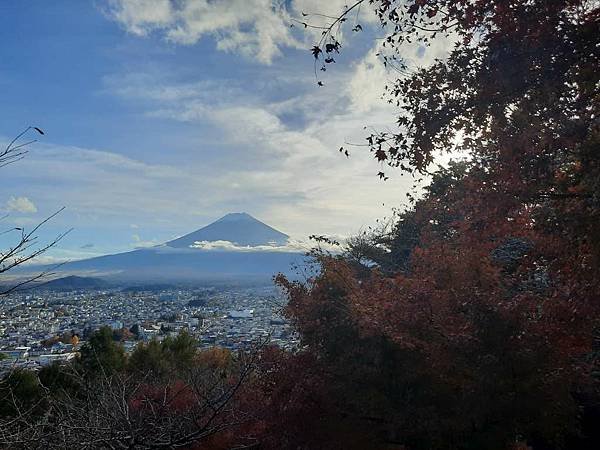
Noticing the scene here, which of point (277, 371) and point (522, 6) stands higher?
point (522, 6)

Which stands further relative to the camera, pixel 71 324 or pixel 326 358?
pixel 71 324

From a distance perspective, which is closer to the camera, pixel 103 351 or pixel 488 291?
pixel 488 291

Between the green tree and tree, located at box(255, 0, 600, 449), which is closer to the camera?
tree, located at box(255, 0, 600, 449)

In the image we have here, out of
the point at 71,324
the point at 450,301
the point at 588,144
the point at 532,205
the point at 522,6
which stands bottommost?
the point at 71,324

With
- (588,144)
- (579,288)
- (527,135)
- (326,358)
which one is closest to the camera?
(588,144)

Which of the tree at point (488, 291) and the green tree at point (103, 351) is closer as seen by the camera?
the tree at point (488, 291)

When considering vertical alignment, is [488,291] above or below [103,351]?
above

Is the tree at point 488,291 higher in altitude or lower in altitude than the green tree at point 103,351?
higher

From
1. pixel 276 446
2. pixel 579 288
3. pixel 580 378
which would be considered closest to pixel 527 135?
pixel 579 288

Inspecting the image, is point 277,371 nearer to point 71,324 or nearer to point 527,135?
point 527,135

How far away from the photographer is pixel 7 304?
15.2 feet

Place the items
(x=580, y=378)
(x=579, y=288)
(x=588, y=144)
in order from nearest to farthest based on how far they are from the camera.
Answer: (x=588, y=144)
(x=579, y=288)
(x=580, y=378)

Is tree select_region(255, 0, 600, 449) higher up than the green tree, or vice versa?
tree select_region(255, 0, 600, 449)

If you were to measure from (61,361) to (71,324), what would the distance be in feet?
101
